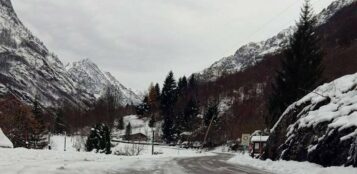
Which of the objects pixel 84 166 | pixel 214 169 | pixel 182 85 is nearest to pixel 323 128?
pixel 214 169

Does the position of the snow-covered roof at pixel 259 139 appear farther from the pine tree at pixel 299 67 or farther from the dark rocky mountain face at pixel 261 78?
the dark rocky mountain face at pixel 261 78

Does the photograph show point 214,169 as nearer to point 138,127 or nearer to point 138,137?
point 138,137

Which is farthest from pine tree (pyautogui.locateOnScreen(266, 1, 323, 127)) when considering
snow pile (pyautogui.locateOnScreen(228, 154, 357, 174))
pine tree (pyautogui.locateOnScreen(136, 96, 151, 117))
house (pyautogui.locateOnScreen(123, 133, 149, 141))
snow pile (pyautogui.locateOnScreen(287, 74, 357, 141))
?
pine tree (pyautogui.locateOnScreen(136, 96, 151, 117))

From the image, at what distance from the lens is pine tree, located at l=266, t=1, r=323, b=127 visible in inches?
1702

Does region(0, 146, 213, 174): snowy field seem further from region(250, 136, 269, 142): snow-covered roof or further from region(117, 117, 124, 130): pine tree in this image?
region(117, 117, 124, 130): pine tree

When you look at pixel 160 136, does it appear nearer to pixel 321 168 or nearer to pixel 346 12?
pixel 346 12

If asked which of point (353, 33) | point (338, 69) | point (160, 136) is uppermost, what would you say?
point (353, 33)

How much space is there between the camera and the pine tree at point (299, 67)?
43219 millimetres

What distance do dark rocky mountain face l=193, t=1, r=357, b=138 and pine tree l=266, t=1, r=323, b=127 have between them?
3462 centimetres

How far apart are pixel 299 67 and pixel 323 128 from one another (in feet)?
63.8

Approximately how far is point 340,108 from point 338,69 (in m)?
58.6

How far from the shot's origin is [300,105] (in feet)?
105

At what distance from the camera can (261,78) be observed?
174250 mm

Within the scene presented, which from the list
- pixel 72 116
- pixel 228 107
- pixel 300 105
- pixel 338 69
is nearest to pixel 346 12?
pixel 228 107
